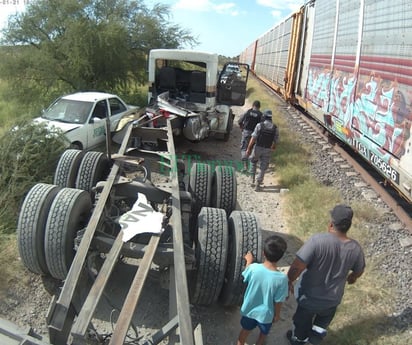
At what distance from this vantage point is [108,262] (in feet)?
10.0

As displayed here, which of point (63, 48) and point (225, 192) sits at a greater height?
point (63, 48)

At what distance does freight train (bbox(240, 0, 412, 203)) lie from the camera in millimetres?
5414

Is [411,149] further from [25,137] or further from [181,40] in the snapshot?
[181,40]

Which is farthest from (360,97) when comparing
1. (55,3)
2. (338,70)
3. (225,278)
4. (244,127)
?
(55,3)

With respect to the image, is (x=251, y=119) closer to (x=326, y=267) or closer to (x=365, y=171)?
(x=365, y=171)

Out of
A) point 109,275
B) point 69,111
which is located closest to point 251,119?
point 69,111

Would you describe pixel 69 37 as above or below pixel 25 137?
above

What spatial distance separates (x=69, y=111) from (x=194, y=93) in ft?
11.3

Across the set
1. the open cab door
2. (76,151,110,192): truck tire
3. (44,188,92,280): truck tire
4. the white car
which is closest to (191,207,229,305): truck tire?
(44,188,92,280): truck tire

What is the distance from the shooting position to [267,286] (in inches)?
120

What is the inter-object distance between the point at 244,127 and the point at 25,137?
4.65 meters

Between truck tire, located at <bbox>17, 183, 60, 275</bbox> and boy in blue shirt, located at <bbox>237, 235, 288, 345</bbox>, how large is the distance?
2.11 meters

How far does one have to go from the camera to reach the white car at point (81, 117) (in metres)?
8.38

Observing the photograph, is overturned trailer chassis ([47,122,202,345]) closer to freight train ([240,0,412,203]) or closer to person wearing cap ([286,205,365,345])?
person wearing cap ([286,205,365,345])
